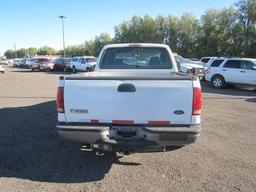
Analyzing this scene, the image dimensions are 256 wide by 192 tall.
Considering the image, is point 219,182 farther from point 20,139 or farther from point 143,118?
point 20,139

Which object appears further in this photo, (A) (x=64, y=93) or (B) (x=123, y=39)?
(B) (x=123, y=39)

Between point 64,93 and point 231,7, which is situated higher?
point 231,7

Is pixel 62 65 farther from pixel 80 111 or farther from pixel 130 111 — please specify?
pixel 130 111

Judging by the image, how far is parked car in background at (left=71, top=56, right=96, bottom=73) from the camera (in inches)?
1304

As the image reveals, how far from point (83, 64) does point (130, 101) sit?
30.0 m

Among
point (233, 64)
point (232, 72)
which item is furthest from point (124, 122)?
point (233, 64)

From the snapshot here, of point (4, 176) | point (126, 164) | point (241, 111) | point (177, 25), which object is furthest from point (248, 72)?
point (177, 25)

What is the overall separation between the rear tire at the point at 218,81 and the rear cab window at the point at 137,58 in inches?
478

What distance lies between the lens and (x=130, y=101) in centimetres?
467

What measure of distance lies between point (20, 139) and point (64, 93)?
290 cm

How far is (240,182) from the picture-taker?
4.73 meters

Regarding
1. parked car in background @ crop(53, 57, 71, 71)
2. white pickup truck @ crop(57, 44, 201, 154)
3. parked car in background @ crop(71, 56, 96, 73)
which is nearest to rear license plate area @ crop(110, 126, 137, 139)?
white pickup truck @ crop(57, 44, 201, 154)

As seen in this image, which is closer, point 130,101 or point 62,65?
point 130,101

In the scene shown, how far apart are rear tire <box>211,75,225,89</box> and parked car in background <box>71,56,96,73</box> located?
16.0m
